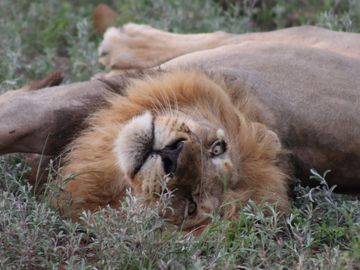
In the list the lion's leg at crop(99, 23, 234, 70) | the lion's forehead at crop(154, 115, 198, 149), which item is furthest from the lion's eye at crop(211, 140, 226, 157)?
the lion's leg at crop(99, 23, 234, 70)

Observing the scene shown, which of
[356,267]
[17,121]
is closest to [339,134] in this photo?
[356,267]

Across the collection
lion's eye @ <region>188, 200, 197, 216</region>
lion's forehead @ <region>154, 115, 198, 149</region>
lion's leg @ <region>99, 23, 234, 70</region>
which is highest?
lion's forehead @ <region>154, 115, 198, 149</region>

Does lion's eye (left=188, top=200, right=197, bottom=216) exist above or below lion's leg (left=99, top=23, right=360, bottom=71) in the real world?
above

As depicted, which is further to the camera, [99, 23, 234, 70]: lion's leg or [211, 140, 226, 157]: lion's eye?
[99, 23, 234, 70]: lion's leg

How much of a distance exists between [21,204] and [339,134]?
158cm

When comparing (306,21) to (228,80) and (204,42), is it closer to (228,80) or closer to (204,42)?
(204,42)

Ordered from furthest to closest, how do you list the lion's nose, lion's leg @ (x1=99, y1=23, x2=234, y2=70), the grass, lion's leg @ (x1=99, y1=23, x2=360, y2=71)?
lion's leg @ (x1=99, y1=23, x2=234, y2=70)
lion's leg @ (x1=99, y1=23, x2=360, y2=71)
the lion's nose
the grass

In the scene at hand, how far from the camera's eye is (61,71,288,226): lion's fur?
13.9 ft

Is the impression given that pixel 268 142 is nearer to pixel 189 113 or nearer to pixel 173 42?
pixel 189 113

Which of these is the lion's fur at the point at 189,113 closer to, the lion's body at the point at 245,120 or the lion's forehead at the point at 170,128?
the lion's body at the point at 245,120

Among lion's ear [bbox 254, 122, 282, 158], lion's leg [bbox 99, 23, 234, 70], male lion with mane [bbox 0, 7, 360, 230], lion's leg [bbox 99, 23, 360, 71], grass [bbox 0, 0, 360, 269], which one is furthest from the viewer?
lion's leg [bbox 99, 23, 234, 70]

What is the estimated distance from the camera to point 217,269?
11.7 ft

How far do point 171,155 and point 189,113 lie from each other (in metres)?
0.53

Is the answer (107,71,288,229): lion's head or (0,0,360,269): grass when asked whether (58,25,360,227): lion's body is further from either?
(0,0,360,269): grass
